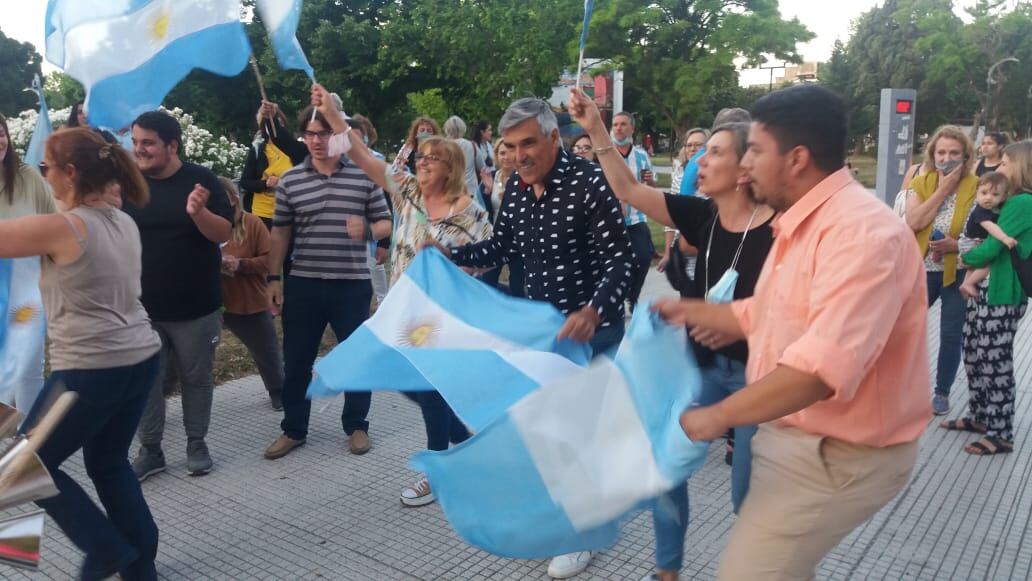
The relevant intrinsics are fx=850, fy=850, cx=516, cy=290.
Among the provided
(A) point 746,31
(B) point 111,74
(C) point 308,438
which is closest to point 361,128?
(C) point 308,438

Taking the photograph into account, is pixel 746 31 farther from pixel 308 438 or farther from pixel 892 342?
pixel 892 342

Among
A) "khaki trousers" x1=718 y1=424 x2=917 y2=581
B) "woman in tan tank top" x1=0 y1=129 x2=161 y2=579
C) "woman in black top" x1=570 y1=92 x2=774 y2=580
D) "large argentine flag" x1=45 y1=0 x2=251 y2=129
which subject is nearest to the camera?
"khaki trousers" x1=718 y1=424 x2=917 y2=581

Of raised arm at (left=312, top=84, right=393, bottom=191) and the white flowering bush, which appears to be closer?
raised arm at (left=312, top=84, right=393, bottom=191)

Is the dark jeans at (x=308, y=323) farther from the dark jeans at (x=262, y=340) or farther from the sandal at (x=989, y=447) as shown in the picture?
the sandal at (x=989, y=447)

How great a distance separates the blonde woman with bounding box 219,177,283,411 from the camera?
546 cm

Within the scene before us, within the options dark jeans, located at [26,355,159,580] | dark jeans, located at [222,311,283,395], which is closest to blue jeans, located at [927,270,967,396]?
dark jeans, located at [222,311,283,395]

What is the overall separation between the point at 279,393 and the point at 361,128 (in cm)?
269

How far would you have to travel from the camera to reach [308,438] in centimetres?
549

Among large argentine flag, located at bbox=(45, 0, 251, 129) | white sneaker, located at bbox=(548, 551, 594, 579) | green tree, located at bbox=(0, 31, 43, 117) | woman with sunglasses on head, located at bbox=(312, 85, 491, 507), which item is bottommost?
white sneaker, located at bbox=(548, 551, 594, 579)

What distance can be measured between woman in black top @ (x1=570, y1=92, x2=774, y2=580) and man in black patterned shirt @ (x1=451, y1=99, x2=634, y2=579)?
0.48 ft

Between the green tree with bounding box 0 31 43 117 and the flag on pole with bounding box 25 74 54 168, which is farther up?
the green tree with bounding box 0 31 43 117

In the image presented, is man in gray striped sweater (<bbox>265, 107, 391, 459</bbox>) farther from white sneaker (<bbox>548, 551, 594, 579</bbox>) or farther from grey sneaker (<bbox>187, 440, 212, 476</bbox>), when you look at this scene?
white sneaker (<bbox>548, 551, 594, 579</bbox>)

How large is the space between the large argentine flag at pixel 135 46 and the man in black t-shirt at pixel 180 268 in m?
0.38

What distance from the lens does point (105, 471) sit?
349 centimetres
